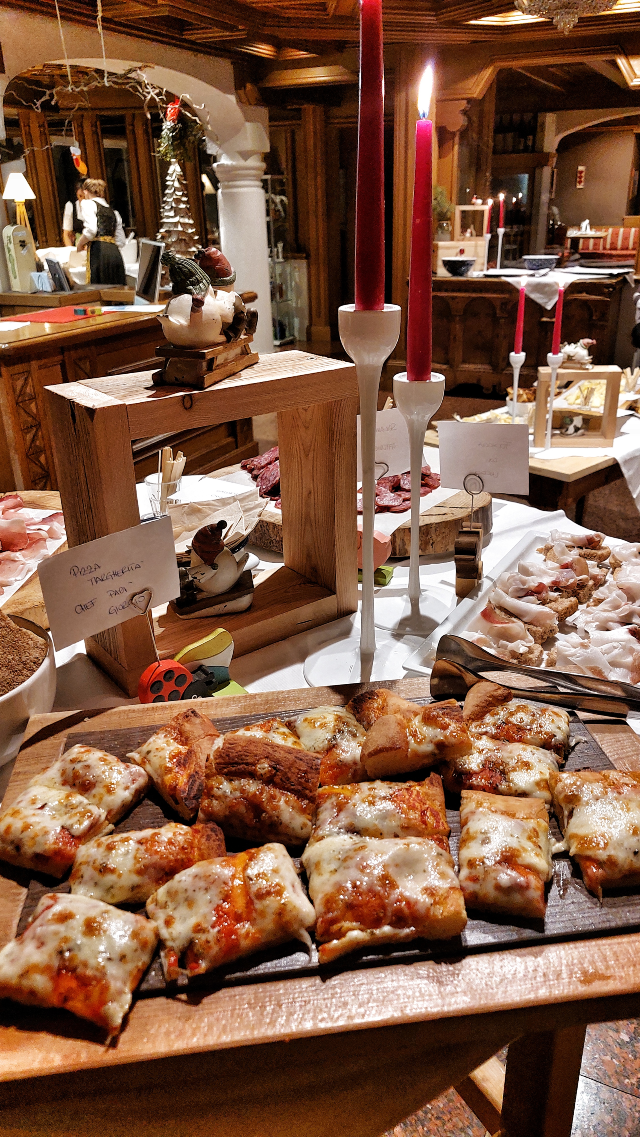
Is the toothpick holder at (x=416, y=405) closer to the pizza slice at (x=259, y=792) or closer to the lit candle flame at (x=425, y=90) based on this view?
the lit candle flame at (x=425, y=90)

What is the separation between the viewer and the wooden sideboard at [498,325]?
548cm

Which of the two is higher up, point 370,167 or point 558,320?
point 370,167

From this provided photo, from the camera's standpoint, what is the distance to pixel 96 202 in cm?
601

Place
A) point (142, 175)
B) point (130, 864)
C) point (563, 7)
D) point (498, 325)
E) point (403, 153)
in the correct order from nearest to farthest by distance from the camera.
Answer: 1. point (130, 864)
2. point (563, 7)
3. point (498, 325)
4. point (403, 153)
5. point (142, 175)

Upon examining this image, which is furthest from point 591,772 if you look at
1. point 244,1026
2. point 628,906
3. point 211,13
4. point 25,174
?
point 25,174

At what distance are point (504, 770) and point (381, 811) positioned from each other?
0.50ft

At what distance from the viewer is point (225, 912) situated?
0.63 m

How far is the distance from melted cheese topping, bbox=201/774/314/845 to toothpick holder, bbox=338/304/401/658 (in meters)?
0.40

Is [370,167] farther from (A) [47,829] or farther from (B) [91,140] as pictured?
(B) [91,140]

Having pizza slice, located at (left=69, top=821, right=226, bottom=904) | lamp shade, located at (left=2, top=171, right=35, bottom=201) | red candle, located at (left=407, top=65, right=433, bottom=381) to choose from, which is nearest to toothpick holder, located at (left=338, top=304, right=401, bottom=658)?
red candle, located at (left=407, top=65, right=433, bottom=381)

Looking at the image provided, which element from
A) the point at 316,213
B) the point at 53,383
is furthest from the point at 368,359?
the point at 316,213

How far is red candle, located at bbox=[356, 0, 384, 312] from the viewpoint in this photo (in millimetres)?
811

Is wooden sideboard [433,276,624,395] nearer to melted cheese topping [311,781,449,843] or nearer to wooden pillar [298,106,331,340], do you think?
wooden pillar [298,106,331,340]

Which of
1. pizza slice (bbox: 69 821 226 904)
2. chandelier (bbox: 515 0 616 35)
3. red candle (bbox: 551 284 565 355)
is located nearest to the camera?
pizza slice (bbox: 69 821 226 904)
